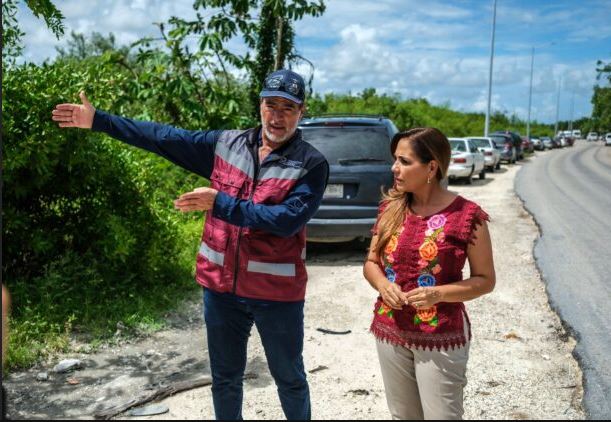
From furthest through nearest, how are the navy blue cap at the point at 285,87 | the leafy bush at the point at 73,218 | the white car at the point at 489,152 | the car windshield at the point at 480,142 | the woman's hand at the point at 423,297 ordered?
the car windshield at the point at 480,142
the white car at the point at 489,152
the leafy bush at the point at 73,218
the navy blue cap at the point at 285,87
the woman's hand at the point at 423,297

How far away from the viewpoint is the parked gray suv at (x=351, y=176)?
787 cm

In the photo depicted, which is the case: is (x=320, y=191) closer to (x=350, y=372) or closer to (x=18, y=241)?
(x=350, y=372)

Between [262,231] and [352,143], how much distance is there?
5304 mm

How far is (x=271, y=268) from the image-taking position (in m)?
2.97

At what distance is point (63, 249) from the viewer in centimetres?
585

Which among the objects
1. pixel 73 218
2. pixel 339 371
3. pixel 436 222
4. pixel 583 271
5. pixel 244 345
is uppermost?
pixel 436 222

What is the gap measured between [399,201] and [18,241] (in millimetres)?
4063

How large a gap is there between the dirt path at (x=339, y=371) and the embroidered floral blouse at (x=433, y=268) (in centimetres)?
145

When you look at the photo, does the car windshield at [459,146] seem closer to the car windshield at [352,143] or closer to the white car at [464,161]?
the white car at [464,161]

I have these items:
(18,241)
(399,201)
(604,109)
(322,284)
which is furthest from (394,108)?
(604,109)

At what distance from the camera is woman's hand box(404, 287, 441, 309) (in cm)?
250

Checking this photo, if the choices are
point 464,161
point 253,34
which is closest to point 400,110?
point 464,161

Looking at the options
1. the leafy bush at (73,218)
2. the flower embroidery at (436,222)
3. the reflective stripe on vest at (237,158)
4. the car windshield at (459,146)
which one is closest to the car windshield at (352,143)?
the leafy bush at (73,218)

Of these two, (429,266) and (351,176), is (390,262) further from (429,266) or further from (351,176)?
(351,176)
